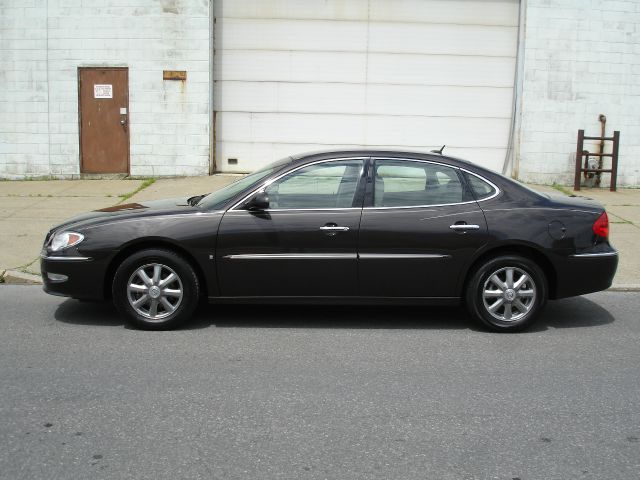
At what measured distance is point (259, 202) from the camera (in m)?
6.60

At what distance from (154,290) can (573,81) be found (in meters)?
10.6

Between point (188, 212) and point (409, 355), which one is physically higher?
point (188, 212)

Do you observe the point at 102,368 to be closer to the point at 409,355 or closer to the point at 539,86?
the point at 409,355

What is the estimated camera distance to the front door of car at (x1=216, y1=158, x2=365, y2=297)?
21.6 ft

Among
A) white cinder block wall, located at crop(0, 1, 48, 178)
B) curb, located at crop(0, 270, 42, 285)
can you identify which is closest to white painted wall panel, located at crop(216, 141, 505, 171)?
white cinder block wall, located at crop(0, 1, 48, 178)

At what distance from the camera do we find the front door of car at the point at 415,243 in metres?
6.61

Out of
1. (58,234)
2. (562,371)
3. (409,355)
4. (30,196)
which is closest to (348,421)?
(409,355)

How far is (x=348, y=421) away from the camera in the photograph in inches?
187

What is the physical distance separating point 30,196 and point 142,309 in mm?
7562

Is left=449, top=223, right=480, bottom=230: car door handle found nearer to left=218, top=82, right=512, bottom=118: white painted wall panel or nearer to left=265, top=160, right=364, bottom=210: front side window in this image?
left=265, top=160, right=364, bottom=210: front side window

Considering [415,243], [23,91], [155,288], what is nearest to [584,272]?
[415,243]

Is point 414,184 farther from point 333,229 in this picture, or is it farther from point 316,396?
point 316,396

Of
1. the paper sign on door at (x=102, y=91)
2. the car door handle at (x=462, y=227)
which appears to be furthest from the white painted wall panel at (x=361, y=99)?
the car door handle at (x=462, y=227)

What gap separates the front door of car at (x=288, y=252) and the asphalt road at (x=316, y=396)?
39cm
